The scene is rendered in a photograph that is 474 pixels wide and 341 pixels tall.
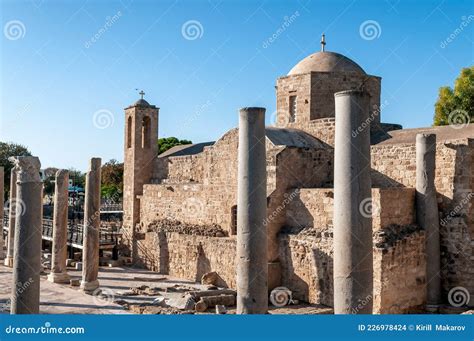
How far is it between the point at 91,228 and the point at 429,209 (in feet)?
30.5

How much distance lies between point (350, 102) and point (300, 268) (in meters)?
7.76

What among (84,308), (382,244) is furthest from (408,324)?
(84,308)

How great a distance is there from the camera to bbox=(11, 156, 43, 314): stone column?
331 inches

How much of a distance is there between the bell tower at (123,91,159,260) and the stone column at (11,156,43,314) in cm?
1431

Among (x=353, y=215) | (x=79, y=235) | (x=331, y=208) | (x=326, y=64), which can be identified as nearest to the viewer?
(x=353, y=215)

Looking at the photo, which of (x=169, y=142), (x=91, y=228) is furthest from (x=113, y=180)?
(x=91, y=228)

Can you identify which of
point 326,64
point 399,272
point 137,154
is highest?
point 326,64

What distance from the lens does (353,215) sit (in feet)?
24.9

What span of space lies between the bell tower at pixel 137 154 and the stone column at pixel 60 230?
6478 mm

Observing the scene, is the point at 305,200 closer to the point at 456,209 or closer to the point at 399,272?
the point at 399,272

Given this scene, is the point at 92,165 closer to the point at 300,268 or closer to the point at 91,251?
the point at 91,251

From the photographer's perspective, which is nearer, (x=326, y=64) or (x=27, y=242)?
(x=27, y=242)

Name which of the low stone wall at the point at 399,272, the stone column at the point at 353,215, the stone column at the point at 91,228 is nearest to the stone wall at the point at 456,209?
the low stone wall at the point at 399,272

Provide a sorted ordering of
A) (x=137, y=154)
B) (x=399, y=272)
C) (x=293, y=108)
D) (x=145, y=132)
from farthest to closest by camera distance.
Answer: (x=145, y=132) → (x=137, y=154) → (x=293, y=108) → (x=399, y=272)
